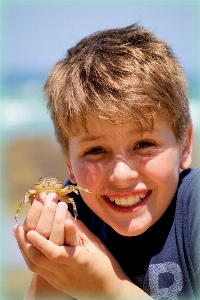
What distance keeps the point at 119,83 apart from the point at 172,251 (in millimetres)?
878

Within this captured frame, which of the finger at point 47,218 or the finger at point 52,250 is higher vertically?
the finger at point 47,218

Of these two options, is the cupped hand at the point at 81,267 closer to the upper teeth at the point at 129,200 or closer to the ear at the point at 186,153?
the upper teeth at the point at 129,200

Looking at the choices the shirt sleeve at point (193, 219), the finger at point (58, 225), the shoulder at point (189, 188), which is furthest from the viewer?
the shoulder at point (189, 188)

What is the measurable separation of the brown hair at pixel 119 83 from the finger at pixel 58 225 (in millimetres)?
417

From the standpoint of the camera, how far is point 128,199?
7.87ft

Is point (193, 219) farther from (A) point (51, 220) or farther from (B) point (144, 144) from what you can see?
(A) point (51, 220)

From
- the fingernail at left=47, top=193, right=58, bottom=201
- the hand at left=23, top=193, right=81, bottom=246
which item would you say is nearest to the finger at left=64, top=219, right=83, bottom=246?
the hand at left=23, top=193, right=81, bottom=246

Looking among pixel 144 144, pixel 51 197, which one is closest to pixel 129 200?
pixel 144 144

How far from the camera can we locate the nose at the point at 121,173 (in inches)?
88.3

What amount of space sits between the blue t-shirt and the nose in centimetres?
36

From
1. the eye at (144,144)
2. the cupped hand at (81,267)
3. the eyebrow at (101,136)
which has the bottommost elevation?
the cupped hand at (81,267)

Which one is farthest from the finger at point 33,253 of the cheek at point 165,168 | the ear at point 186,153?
the ear at point 186,153

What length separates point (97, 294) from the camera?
97.4 inches

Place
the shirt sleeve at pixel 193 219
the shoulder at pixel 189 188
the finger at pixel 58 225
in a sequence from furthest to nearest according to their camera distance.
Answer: the shoulder at pixel 189 188
the shirt sleeve at pixel 193 219
the finger at pixel 58 225
